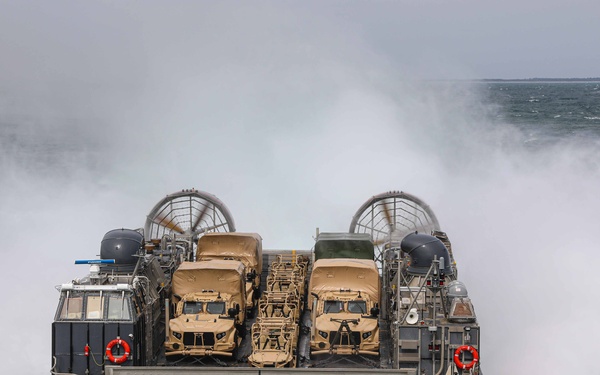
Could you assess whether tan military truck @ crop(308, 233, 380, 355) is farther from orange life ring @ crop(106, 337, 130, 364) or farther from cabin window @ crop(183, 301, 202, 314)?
orange life ring @ crop(106, 337, 130, 364)

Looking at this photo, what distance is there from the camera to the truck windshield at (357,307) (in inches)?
567

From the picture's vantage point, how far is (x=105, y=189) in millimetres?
33219

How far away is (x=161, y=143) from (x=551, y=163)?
52.6ft

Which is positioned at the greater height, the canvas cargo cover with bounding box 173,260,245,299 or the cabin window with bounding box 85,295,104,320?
the canvas cargo cover with bounding box 173,260,245,299

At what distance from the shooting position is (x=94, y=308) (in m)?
13.7

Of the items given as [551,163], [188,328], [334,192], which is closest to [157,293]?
[188,328]

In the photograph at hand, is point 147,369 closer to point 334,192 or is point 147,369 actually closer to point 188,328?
point 188,328

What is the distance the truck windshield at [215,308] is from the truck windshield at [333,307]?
1.64 meters

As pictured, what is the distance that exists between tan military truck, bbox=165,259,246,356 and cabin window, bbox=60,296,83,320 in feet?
4.41

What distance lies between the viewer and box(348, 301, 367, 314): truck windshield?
47.3 ft

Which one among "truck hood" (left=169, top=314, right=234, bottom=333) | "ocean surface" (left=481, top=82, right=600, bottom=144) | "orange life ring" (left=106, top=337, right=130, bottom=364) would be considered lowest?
"orange life ring" (left=106, top=337, right=130, bottom=364)

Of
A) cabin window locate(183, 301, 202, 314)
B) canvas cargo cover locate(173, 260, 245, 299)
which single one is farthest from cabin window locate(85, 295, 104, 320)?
canvas cargo cover locate(173, 260, 245, 299)

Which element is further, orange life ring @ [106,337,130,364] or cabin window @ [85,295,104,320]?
cabin window @ [85,295,104,320]

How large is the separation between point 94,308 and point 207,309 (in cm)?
181
